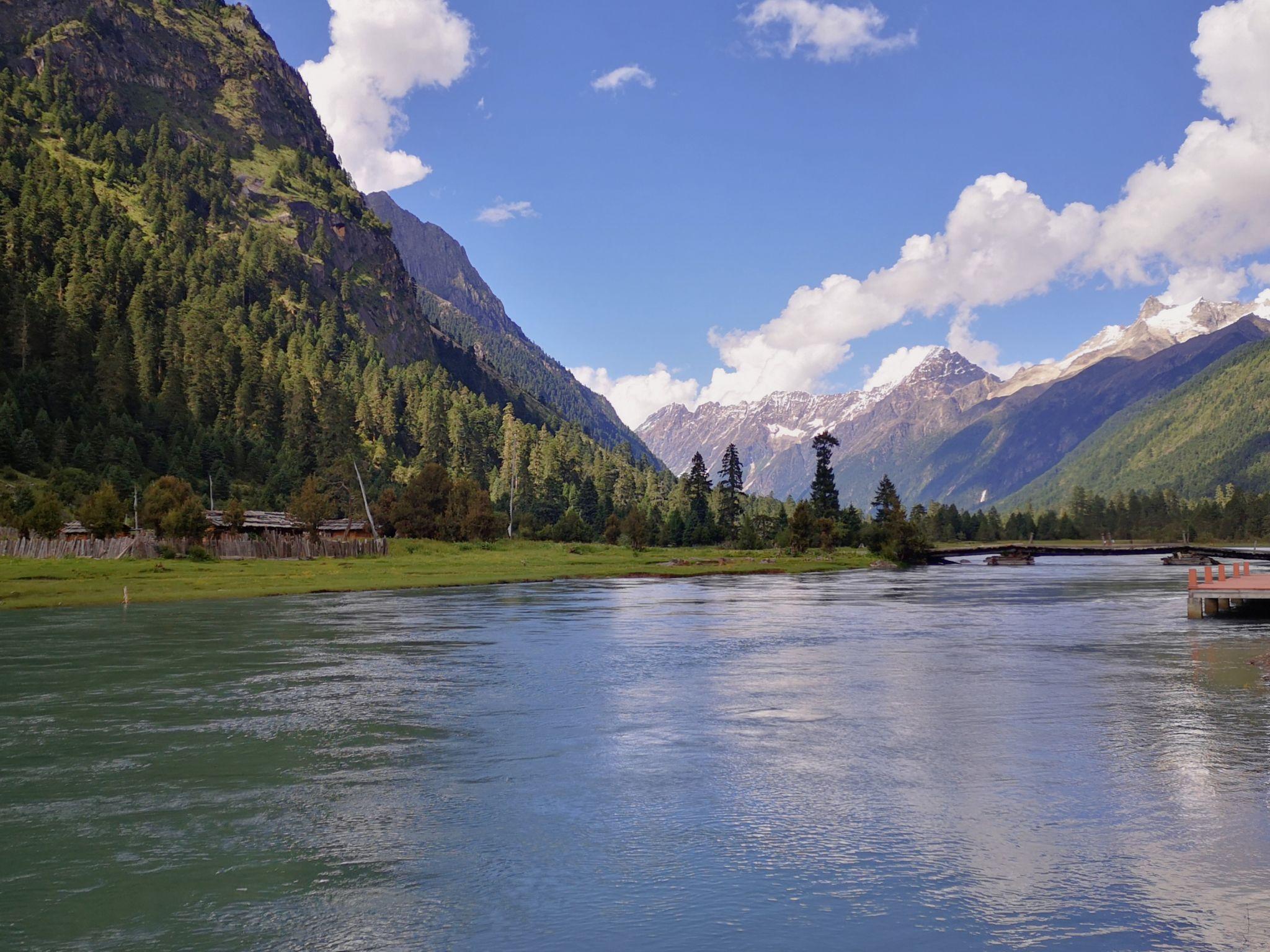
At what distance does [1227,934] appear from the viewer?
1423 cm

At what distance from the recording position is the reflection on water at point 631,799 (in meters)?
15.1

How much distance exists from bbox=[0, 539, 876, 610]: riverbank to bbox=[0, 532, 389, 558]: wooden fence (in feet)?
11.9

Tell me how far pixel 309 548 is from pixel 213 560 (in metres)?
22.4

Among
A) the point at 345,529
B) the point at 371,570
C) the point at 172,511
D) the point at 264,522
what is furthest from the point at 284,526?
the point at 371,570

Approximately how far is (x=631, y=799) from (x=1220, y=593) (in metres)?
55.8

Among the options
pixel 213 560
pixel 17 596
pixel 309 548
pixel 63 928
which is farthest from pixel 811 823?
pixel 309 548

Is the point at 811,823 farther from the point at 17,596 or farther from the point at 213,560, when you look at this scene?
the point at 213,560

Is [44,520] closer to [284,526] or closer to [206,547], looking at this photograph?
[206,547]

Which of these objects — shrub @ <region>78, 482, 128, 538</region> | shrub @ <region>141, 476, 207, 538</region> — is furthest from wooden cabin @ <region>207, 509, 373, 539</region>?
shrub @ <region>78, 482, 128, 538</region>

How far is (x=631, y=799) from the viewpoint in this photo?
21.7 meters

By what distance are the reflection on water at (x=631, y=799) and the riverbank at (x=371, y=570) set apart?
33713mm

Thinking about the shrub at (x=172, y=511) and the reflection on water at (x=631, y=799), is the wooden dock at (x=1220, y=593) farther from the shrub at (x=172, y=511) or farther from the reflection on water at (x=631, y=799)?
the shrub at (x=172, y=511)

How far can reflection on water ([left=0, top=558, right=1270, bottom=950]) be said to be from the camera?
15.1 meters

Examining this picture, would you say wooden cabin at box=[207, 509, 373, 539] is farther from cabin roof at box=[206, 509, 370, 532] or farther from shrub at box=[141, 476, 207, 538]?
shrub at box=[141, 476, 207, 538]
